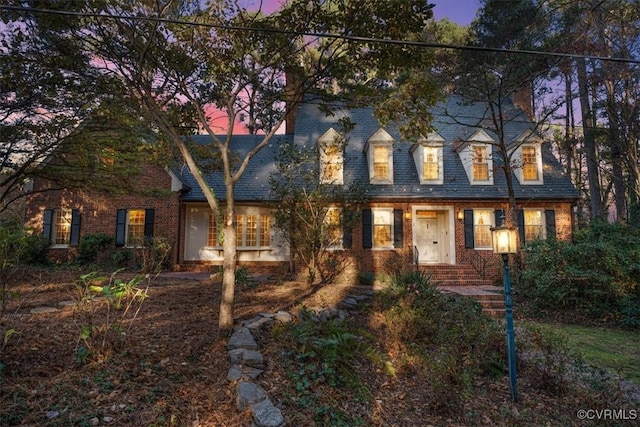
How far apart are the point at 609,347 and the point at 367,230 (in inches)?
303

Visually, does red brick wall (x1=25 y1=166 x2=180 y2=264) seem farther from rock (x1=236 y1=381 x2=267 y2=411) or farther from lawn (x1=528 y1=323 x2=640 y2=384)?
lawn (x1=528 y1=323 x2=640 y2=384)

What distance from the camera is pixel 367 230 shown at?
12.6 metres

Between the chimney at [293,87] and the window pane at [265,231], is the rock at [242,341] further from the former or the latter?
the window pane at [265,231]

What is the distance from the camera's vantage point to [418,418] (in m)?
3.34

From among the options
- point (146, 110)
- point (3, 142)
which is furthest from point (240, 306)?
point (3, 142)

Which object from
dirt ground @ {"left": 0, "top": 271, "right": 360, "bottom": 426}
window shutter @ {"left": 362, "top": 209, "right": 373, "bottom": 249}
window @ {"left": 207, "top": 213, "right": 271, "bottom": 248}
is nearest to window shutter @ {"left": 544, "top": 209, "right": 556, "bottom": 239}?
window shutter @ {"left": 362, "top": 209, "right": 373, "bottom": 249}

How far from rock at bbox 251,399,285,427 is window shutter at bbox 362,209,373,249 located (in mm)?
9953

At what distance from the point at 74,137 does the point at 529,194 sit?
47.5ft

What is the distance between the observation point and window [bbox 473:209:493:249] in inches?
502

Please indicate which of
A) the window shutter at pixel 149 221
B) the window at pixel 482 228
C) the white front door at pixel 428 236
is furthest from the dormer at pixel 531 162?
the window shutter at pixel 149 221

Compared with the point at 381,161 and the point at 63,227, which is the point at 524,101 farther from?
the point at 63,227

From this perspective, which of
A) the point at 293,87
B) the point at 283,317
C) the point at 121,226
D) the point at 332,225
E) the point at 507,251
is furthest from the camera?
the point at 121,226

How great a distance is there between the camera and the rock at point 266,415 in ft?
8.70

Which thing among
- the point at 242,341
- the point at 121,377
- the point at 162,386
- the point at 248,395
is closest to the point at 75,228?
the point at 242,341
